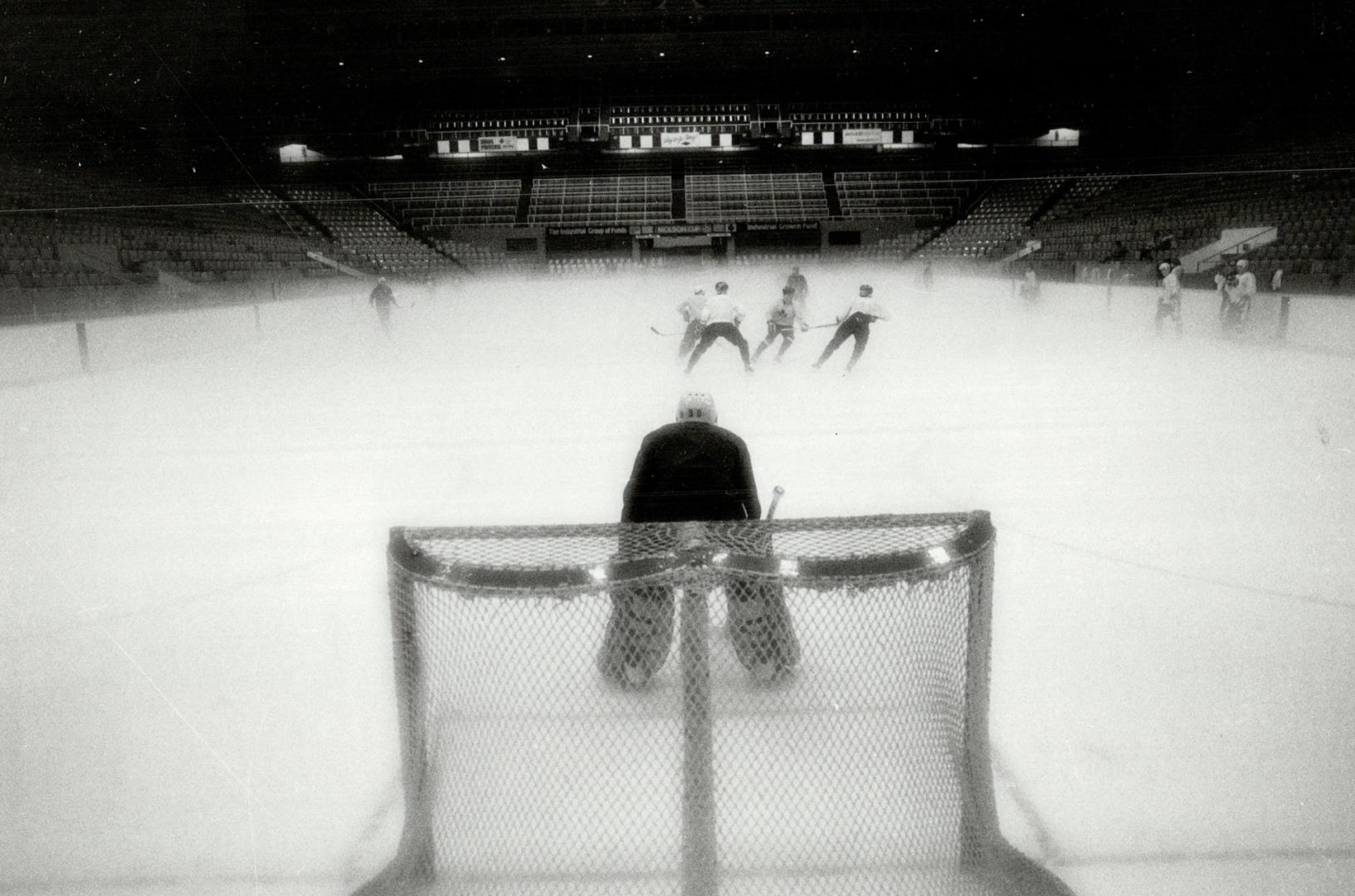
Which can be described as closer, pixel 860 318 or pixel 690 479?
pixel 690 479

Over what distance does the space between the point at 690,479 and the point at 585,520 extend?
195cm

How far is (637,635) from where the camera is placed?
1.49 meters

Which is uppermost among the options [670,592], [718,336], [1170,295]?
[1170,295]

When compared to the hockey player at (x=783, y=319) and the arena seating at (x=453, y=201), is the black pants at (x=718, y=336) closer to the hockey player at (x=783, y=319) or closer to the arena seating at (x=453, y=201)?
the hockey player at (x=783, y=319)

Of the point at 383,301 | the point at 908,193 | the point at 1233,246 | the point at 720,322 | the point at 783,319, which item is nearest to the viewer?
the point at 720,322

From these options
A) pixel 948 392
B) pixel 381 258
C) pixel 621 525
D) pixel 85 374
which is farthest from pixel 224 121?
pixel 621 525

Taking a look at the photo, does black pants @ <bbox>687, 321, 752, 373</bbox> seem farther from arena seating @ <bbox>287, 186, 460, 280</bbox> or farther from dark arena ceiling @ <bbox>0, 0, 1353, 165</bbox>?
arena seating @ <bbox>287, 186, 460, 280</bbox>

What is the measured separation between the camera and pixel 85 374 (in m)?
7.75

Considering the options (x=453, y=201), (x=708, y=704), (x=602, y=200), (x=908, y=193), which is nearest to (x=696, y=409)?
(x=708, y=704)

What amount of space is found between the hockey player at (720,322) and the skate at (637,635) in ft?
20.9

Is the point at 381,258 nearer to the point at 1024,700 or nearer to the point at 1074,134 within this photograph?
the point at 1074,134

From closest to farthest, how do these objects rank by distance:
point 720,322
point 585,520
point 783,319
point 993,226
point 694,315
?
1. point 585,520
2. point 720,322
3. point 694,315
4. point 783,319
5. point 993,226

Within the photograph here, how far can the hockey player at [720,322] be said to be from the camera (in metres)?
7.84

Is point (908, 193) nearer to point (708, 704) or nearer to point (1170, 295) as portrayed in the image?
point (1170, 295)
